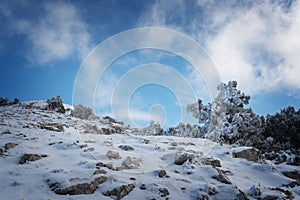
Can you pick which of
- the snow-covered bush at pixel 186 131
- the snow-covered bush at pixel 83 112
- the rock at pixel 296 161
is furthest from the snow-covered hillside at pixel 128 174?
the snow-covered bush at pixel 83 112

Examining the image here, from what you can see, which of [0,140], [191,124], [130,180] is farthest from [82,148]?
[191,124]

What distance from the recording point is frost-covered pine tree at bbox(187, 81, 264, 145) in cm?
2606

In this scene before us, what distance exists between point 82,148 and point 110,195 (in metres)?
7.55

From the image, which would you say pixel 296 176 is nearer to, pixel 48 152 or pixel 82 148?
pixel 82 148

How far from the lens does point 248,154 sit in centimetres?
1694

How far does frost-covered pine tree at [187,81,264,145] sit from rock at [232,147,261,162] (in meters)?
8.52

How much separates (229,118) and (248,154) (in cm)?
1221

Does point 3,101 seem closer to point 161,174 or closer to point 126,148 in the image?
point 126,148

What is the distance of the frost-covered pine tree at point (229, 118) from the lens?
26062 millimetres

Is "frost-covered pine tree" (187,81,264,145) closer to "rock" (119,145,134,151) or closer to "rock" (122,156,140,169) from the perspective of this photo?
"rock" (119,145,134,151)

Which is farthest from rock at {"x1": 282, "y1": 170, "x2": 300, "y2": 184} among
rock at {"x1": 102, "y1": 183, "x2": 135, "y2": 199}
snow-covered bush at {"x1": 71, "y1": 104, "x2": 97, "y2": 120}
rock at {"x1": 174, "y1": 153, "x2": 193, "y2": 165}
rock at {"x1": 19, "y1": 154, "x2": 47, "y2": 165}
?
snow-covered bush at {"x1": 71, "y1": 104, "x2": 97, "y2": 120}

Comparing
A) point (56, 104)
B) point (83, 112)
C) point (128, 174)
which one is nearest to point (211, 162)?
point (128, 174)

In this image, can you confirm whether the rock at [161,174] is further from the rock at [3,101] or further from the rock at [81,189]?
the rock at [3,101]

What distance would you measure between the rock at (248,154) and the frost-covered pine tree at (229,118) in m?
8.52
